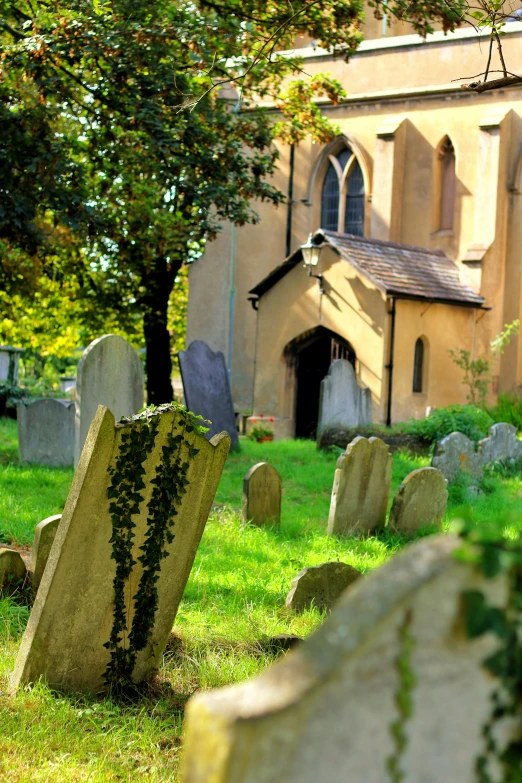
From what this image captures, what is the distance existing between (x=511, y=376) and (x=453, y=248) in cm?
355

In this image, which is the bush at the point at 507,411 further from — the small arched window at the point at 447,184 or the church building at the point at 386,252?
the small arched window at the point at 447,184

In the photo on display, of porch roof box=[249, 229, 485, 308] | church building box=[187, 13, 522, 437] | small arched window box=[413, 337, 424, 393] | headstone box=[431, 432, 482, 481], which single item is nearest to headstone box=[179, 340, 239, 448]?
headstone box=[431, 432, 482, 481]

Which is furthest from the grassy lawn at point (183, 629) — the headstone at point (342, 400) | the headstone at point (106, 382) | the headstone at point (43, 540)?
the headstone at point (342, 400)

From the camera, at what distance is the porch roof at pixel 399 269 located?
21062 mm

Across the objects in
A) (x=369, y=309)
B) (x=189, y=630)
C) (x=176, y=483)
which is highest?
(x=369, y=309)

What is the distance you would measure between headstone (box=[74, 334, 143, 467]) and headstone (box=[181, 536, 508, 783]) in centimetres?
913

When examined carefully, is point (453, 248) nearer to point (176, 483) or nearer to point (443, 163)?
point (443, 163)

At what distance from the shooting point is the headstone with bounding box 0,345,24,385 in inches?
922

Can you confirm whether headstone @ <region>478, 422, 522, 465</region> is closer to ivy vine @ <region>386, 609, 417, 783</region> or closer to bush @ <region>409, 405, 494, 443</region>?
bush @ <region>409, 405, 494, 443</region>

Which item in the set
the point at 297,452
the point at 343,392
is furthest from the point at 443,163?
the point at 297,452

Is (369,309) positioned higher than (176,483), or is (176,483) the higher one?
(369,309)

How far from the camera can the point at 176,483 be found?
16.7 feet

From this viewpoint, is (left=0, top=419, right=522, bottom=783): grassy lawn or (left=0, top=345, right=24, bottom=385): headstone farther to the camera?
(left=0, top=345, right=24, bottom=385): headstone

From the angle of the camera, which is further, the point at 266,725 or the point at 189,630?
the point at 189,630
